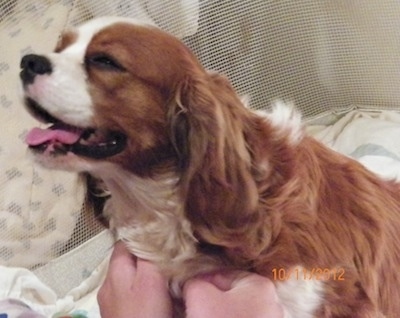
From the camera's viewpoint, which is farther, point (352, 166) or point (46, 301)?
point (46, 301)

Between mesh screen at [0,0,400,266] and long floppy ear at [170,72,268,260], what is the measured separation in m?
0.50

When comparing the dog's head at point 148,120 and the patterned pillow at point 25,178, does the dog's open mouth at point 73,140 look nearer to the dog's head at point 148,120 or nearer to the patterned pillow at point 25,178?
the dog's head at point 148,120

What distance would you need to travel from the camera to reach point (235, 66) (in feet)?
6.12

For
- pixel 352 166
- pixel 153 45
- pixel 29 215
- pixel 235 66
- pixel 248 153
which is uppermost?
pixel 153 45

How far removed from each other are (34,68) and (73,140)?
0.12 meters

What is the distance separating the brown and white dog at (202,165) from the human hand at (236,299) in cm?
3

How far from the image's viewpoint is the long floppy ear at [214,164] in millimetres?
1041

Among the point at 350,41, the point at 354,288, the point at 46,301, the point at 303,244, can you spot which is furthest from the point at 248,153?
the point at 350,41

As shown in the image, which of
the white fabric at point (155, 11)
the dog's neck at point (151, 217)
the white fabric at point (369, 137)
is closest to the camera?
the dog's neck at point (151, 217)

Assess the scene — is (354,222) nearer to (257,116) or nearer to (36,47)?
(257,116)

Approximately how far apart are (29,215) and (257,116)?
2.63ft
